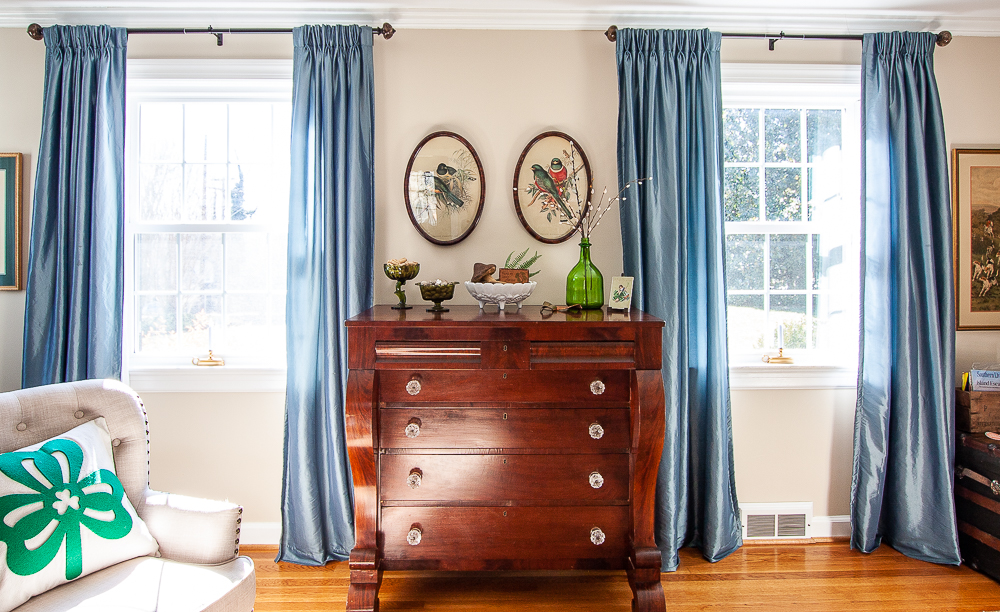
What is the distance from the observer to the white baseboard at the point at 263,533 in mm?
2547

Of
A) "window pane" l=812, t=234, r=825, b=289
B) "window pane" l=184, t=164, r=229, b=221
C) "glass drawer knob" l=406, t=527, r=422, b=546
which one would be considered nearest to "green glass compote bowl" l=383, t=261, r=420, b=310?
"glass drawer knob" l=406, t=527, r=422, b=546

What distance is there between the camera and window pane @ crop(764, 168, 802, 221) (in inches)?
107

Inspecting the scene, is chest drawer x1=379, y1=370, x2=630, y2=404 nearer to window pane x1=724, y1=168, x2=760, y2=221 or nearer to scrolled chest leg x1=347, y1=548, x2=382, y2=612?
scrolled chest leg x1=347, y1=548, x2=382, y2=612

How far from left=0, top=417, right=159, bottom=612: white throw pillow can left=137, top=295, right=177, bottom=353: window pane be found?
3.53 feet

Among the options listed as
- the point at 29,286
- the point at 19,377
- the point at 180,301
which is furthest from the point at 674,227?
the point at 19,377

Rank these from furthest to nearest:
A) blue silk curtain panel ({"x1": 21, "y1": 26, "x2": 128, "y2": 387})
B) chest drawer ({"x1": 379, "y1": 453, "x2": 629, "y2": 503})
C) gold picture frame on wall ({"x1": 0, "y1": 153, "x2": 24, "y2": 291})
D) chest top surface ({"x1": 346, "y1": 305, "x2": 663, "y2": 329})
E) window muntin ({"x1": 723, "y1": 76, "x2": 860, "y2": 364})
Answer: window muntin ({"x1": 723, "y1": 76, "x2": 860, "y2": 364}) < gold picture frame on wall ({"x1": 0, "y1": 153, "x2": 24, "y2": 291}) < blue silk curtain panel ({"x1": 21, "y1": 26, "x2": 128, "y2": 387}) < chest drawer ({"x1": 379, "y1": 453, "x2": 629, "y2": 503}) < chest top surface ({"x1": 346, "y1": 305, "x2": 663, "y2": 329})

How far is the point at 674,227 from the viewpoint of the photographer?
7.88 feet

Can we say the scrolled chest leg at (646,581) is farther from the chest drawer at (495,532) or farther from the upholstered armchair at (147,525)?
the upholstered armchair at (147,525)

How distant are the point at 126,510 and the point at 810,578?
2.58 metres

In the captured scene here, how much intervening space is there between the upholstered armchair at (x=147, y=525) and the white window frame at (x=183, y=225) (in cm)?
71

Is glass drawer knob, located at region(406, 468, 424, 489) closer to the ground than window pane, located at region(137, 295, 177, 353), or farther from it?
closer to the ground

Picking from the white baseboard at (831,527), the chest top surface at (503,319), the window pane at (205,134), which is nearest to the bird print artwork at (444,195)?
the chest top surface at (503,319)

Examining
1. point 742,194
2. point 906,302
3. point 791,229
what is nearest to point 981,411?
point 906,302

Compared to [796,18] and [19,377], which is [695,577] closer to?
[796,18]
